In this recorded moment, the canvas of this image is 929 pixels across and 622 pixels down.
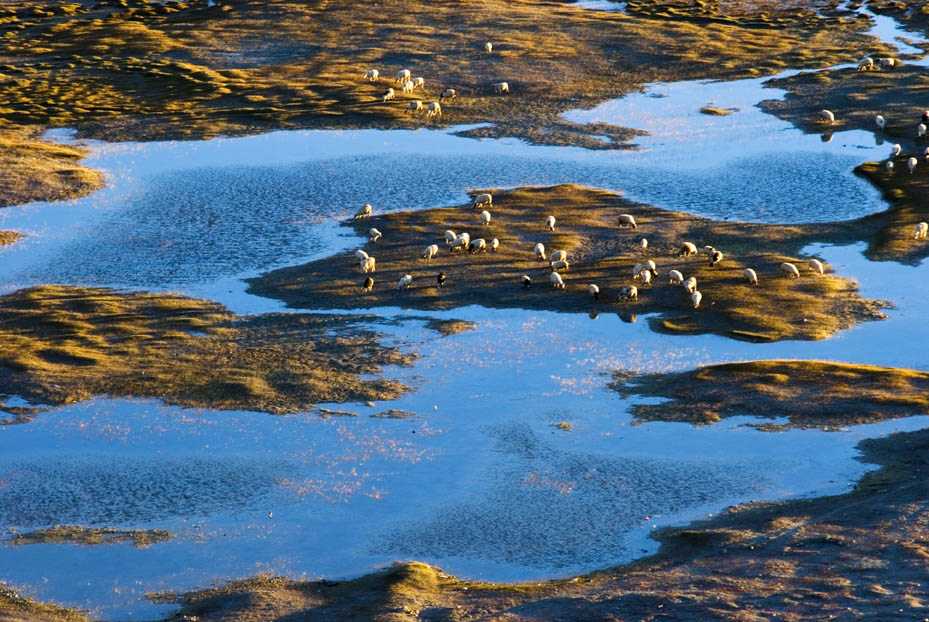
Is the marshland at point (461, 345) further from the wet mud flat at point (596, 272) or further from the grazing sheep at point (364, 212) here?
the grazing sheep at point (364, 212)

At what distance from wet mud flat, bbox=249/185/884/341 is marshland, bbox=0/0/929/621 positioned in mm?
138

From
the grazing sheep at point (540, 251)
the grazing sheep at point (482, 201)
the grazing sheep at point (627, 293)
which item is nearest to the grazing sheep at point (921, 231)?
the grazing sheep at point (627, 293)

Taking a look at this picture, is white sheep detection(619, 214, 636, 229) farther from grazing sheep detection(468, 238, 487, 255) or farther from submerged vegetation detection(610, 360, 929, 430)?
submerged vegetation detection(610, 360, 929, 430)

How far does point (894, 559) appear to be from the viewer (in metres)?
20.4

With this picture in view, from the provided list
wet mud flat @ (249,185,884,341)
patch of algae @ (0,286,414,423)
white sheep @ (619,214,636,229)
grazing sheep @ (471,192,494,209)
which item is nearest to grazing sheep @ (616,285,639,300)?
wet mud flat @ (249,185,884,341)

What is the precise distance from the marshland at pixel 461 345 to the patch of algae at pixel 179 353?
0.39 feet

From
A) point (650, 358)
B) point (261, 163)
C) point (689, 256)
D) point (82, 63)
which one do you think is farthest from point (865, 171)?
point (82, 63)

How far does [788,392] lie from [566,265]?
9631mm

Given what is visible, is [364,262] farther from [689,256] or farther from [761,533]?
[761,533]

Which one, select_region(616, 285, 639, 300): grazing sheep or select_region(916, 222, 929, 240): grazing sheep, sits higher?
select_region(916, 222, 929, 240): grazing sheep

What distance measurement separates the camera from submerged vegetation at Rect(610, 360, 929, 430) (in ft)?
89.6

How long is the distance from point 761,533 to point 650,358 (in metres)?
9.16

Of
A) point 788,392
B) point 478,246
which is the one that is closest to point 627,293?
point 478,246

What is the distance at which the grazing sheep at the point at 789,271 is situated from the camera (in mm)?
35625
